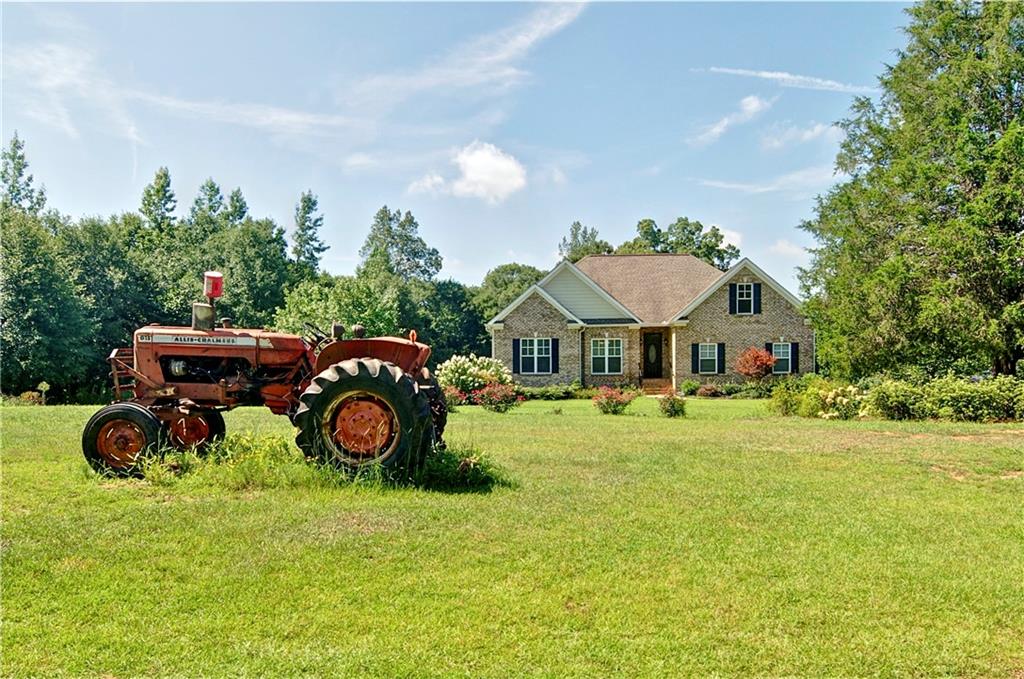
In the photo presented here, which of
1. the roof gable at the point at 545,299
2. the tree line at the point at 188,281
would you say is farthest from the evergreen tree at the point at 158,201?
the roof gable at the point at 545,299

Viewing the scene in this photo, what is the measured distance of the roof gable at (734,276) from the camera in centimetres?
2969

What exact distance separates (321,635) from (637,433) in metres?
9.92

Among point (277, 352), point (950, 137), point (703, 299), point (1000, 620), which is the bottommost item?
point (1000, 620)

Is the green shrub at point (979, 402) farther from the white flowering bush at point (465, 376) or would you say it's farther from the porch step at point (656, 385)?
the porch step at point (656, 385)

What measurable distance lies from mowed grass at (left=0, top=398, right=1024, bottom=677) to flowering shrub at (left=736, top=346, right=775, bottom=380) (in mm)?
20867

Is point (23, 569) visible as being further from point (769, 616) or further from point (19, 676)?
→ point (769, 616)

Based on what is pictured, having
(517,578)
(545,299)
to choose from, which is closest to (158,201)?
(545,299)

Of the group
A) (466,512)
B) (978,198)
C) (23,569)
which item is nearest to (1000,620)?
(466,512)

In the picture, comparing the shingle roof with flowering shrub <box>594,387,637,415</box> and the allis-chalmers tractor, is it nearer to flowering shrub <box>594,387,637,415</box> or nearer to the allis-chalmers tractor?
flowering shrub <box>594,387,637,415</box>

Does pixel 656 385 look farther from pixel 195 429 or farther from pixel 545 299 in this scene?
pixel 195 429

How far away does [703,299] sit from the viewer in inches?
1182

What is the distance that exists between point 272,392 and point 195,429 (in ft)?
3.15

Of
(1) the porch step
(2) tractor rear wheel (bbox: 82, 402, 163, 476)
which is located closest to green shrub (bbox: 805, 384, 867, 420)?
(1) the porch step

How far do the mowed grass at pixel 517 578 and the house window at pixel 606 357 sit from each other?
22237 mm
